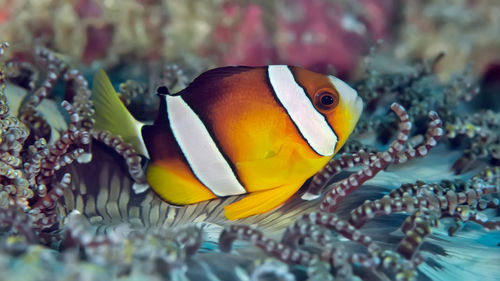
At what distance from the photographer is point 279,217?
4.83 ft

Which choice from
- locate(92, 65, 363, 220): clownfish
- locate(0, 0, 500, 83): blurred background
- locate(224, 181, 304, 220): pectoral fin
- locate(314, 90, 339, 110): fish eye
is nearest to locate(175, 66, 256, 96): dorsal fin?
locate(92, 65, 363, 220): clownfish

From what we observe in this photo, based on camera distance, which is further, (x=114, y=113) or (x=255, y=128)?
(x=114, y=113)

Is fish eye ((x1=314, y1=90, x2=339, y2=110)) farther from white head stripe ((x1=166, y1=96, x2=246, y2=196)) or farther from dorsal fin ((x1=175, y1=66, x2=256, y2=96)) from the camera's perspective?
white head stripe ((x1=166, y1=96, x2=246, y2=196))

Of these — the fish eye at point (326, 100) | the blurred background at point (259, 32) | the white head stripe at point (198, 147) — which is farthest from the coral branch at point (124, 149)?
the blurred background at point (259, 32)

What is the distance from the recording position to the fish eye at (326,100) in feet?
4.47

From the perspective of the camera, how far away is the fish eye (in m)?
1.36

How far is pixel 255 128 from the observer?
137 centimetres

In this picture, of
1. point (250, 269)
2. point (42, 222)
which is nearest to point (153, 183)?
point (42, 222)

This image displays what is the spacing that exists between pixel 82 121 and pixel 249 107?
0.66m

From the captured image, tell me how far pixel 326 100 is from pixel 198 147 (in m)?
0.42

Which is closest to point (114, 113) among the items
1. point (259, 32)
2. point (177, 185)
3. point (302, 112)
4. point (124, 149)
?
point (124, 149)

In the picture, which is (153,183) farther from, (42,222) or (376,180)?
(376,180)

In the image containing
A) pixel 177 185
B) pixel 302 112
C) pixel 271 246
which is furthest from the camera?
pixel 177 185

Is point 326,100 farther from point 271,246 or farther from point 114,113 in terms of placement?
point 114,113
